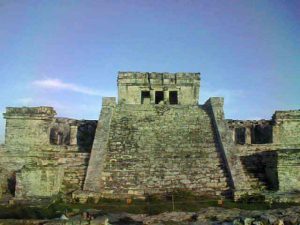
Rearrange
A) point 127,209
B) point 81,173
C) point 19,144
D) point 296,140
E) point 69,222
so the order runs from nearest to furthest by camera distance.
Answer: point 69,222, point 127,209, point 81,173, point 19,144, point 296,140

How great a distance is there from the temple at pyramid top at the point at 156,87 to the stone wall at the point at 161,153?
576cm

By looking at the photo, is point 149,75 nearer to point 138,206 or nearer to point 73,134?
point 73,134

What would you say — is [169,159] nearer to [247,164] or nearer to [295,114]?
[247,164]

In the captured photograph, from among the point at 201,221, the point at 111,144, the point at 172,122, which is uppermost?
the point at 172,122

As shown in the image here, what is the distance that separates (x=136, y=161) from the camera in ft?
58.1

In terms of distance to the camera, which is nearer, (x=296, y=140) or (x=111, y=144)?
(x=111, y=144)

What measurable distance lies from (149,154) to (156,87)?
1115 centimetres

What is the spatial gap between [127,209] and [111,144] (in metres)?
6.11

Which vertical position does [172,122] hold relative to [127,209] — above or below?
above

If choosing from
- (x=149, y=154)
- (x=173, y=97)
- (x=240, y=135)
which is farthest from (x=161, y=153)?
(x=173, y=97)

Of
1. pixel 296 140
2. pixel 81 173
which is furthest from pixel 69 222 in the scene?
pixel 296 140

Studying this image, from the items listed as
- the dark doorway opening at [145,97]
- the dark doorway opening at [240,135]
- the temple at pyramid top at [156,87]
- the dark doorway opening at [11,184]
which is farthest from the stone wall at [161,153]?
the dark doorway opening at [145,97]

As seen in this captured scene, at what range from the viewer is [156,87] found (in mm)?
28781

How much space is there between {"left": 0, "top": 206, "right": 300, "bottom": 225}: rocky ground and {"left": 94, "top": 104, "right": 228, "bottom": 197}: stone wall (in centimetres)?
372
